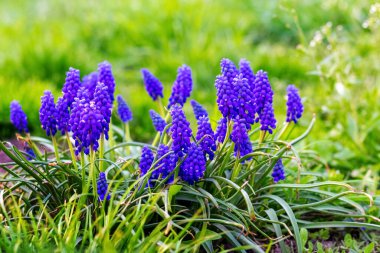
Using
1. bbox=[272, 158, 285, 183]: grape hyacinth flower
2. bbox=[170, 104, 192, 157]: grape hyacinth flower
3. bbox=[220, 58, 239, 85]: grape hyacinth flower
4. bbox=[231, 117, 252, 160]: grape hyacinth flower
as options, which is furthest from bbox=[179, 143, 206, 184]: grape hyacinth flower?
bbox=[272, 158, 285, 183]: grape hyacinth flower

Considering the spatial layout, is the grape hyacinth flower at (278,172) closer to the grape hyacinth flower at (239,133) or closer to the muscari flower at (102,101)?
the grape hyacinth flower at (239,133)

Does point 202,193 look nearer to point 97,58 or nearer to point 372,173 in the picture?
point 372,173

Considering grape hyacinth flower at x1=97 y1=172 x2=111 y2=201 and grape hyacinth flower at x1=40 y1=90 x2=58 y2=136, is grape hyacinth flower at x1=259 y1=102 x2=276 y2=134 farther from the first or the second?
grape hyacinth flower at x1=40 y1=90 x2=58 y2=136

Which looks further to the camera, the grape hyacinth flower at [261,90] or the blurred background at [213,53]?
the blurred background at [213,53]

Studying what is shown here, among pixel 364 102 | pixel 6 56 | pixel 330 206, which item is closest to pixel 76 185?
pixel 330 206

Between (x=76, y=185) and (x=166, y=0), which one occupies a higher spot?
(x=166, y=0)

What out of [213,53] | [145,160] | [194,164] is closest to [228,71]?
[194,164]

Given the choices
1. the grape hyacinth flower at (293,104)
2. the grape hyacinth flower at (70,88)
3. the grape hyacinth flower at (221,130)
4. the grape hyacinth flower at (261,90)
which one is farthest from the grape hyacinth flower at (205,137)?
the grape hyacinth flower at (70,88)
